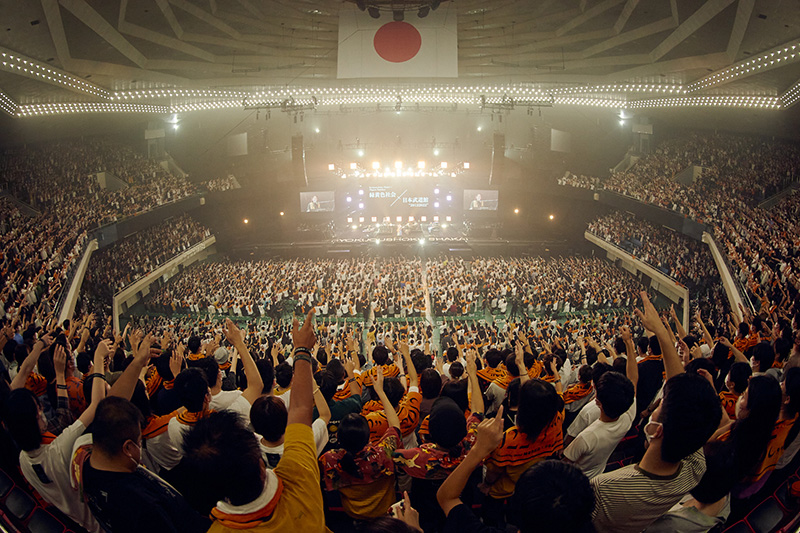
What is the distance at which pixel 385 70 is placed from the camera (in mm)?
14852

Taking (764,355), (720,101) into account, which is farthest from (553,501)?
(720,101)

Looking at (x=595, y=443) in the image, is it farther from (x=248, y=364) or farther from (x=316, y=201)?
(x=316, y=201)

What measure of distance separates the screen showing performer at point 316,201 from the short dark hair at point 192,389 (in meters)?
27.6

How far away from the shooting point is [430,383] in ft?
12.7

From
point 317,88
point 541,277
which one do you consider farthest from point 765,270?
point 317,88

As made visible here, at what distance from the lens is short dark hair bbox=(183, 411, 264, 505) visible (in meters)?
1.69

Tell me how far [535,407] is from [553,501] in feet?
3.75

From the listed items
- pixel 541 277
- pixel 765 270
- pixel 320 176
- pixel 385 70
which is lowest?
pixel 541 277

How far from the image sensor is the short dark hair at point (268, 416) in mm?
2502

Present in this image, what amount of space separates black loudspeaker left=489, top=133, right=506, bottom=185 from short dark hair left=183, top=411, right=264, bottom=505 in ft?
96.4

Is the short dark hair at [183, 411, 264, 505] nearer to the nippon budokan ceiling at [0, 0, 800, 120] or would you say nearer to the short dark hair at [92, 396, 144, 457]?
the short dark hair at [92, 396, 144, 457]

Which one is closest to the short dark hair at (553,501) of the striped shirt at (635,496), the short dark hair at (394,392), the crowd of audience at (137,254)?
the striped shirt at (635,496)

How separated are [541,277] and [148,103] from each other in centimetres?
2061

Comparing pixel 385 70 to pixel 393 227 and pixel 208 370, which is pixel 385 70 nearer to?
pixel 208 370
